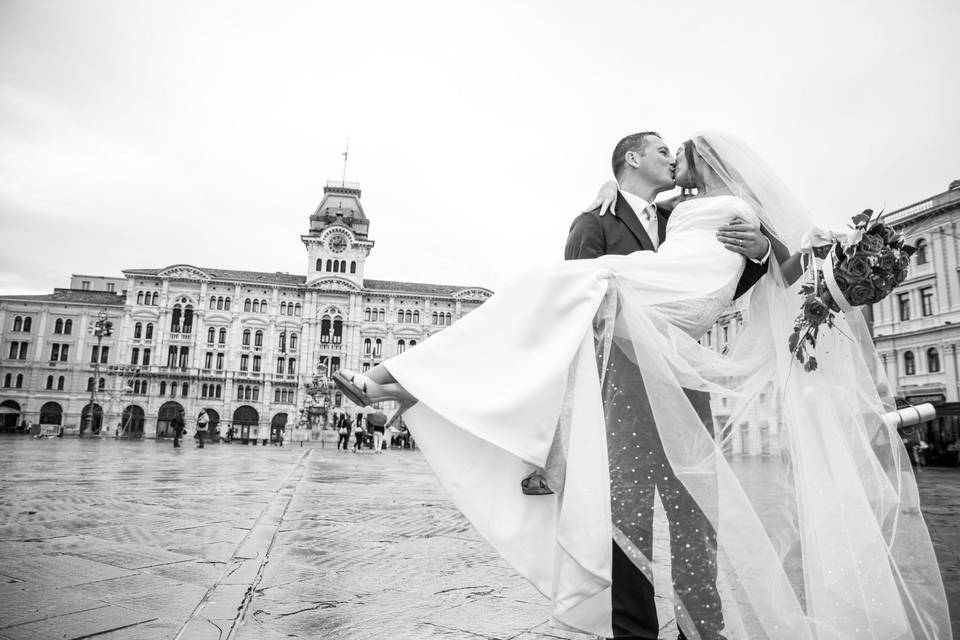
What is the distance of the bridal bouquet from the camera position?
232 cm

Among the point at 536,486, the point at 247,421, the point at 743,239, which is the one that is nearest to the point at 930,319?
the point at 743,239

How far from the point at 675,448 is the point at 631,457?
0.17 m

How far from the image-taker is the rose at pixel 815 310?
94.3 inches

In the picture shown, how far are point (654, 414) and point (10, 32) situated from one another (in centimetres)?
822

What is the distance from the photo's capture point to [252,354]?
6288 centimetres

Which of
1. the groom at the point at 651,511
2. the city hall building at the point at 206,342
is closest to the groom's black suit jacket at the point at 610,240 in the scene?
the groom at the point at 651,511

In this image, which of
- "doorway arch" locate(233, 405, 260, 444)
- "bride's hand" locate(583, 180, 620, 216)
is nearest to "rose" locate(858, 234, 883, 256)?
"bride's hand" locate(583, 180, 620, 216)

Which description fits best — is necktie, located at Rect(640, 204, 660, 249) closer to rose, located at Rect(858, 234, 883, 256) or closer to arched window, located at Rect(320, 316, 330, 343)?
rose, located at Rect(858, 234, 883, 256)

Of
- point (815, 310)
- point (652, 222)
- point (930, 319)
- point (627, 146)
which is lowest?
point (815, 310)

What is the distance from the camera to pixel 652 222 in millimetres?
3006

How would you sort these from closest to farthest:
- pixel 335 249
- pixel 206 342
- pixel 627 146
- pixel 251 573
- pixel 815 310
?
pixel 815 310
pixel 627 146
pixel 251 573
pixel 206 342
pixel 335 249

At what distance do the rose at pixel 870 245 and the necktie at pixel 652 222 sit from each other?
2.89 ft

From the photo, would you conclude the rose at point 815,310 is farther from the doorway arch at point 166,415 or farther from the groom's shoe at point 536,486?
the doorway arch at point 166,415

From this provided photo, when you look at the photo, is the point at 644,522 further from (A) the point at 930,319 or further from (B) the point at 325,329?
(B) the point at 325,329
